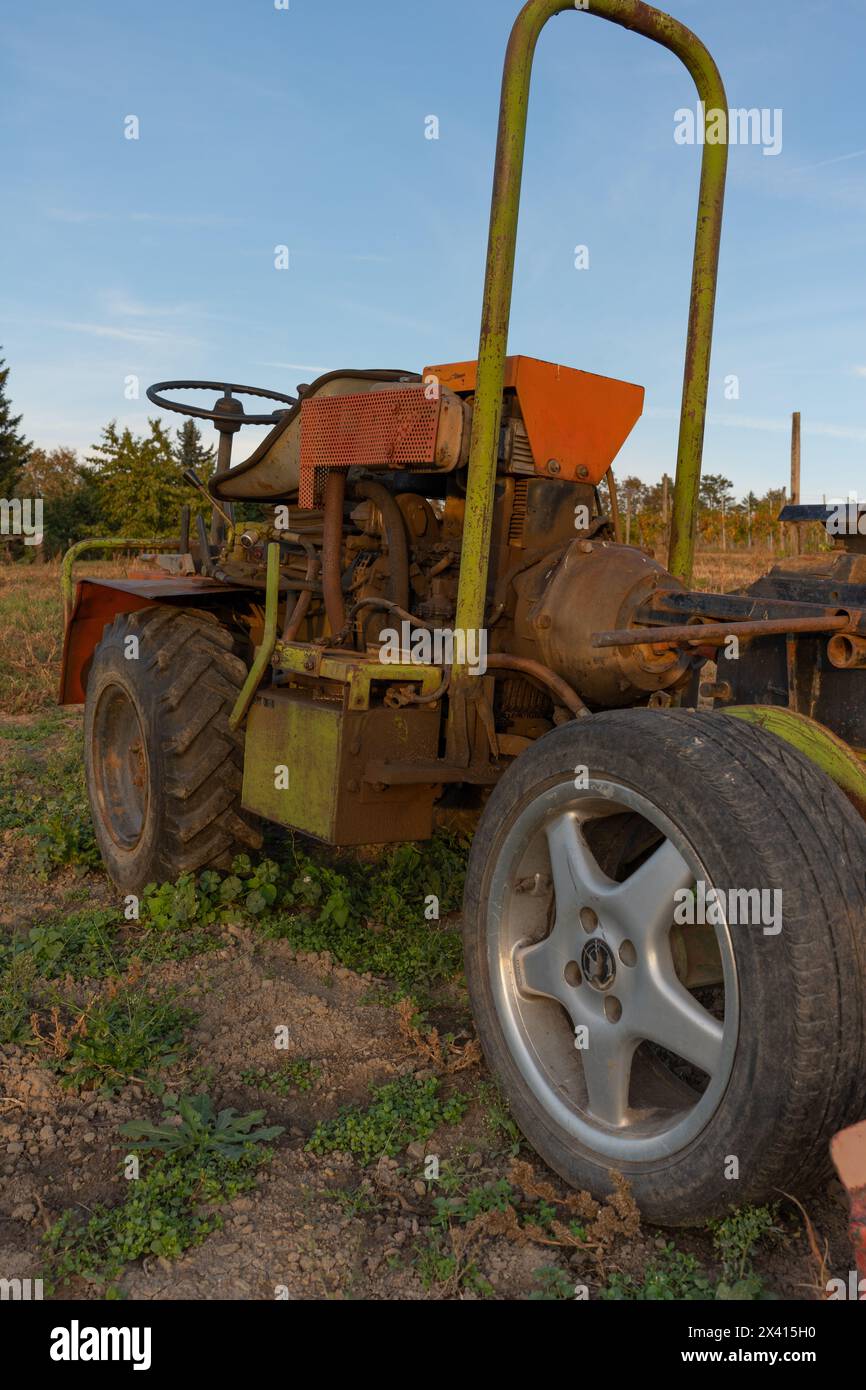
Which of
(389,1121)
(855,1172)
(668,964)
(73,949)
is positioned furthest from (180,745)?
(855,1172)

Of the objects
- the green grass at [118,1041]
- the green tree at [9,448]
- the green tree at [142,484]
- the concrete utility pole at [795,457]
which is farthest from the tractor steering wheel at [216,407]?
the green tree at [9,448]

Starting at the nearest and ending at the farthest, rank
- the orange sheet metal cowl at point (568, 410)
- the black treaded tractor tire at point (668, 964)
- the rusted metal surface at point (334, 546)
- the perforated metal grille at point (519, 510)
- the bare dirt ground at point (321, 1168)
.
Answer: the black treaded tractor tire at point (668, 964)
the bare dirt ground at point (321, 1168)
the orange sheet metal cowl at point (568, 410)
the perforated metal grille at point (519, 510)
the rusted metal surface at point (334, 546)

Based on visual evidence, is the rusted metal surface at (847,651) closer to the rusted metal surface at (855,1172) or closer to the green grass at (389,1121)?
the rusted metal surface at (855,1172)

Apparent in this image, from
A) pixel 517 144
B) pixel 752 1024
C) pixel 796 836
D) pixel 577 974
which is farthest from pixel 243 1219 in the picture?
pixel 517 144

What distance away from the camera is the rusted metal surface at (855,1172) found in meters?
1.70

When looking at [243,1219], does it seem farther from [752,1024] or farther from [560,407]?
[560,407]

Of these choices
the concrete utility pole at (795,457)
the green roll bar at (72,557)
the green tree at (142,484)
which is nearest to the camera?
the green roll bar at (72,557)

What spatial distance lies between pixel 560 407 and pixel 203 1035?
228 centimetres

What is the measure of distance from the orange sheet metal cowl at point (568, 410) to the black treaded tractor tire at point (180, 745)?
144cm

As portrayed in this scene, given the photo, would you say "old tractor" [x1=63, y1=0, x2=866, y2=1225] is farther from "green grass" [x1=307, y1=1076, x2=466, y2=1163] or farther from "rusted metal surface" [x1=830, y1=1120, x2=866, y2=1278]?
"green grass" [x1=307, y1=1076, x2=466, y2=1163]

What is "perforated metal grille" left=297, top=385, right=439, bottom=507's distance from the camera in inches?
129

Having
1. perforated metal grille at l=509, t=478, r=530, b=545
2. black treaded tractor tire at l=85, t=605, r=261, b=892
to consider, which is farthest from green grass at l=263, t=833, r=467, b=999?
perforated metal grille at l=509, t=478, r=530, b=545

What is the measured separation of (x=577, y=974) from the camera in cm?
252

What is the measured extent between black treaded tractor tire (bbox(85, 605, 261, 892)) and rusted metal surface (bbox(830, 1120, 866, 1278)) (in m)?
2.82
